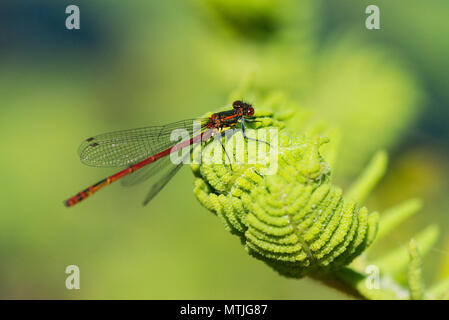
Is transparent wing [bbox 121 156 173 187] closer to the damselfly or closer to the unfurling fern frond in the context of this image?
the damselfly

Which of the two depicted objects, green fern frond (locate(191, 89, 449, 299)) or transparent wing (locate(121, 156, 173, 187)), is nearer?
green fern frond (locate(191, 89, 449, 299))

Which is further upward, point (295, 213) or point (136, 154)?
point (136, 154)

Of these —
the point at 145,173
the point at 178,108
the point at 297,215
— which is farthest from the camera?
the point at 178,108

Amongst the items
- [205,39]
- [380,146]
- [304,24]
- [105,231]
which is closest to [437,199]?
[380,146]

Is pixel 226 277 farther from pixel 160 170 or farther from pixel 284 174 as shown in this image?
pixel 284 174

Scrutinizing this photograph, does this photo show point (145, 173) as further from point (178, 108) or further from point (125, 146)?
point (178, 108)

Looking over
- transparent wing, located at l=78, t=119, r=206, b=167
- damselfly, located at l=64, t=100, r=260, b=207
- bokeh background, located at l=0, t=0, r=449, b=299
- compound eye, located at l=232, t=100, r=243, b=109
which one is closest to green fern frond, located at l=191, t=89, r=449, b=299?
compound eye, located at l=232, t=100, r=243, b=109

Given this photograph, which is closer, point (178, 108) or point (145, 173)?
point (145, 173)

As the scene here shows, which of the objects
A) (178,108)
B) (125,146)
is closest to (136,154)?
(125,146)
